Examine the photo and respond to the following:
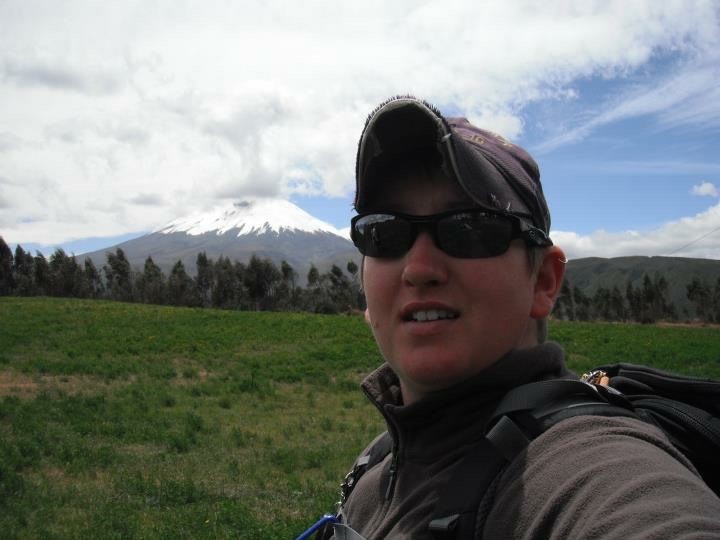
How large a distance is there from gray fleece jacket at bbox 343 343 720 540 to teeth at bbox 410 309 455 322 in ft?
0.55

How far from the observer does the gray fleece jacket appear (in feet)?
3.13

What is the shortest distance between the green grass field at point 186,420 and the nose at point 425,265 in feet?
16.8

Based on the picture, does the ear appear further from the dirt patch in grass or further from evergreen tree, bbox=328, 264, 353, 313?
evergreen tree, bbox=328, 264, 353, 313

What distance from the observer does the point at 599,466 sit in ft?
3.51

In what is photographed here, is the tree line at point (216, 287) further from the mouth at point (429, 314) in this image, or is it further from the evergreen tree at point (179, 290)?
the mouth at point (429, 314)

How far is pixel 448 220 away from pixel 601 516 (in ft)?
2.52

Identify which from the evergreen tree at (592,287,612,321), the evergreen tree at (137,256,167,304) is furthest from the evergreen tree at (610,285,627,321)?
the evergreen tree at (137,256,167,304)

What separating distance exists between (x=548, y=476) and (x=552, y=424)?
132 millimetres

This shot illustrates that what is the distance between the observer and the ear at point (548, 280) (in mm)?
1628

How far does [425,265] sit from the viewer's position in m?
1.52

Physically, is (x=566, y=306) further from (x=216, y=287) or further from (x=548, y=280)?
(x=548, y=280)

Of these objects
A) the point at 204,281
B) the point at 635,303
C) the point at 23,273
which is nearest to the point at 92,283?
the point at 23,273

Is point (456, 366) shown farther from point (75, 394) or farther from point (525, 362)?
point (75, 394)

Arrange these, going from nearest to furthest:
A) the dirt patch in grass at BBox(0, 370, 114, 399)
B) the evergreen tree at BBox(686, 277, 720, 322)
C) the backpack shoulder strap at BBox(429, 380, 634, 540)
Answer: the backpack shoulder strap at BBox(429, 380, 634, 540)
the dirt patch in grass at BBox(0, 370, 114, 399)
the evergreen tree at BBox(686, 277, 720, 322)
